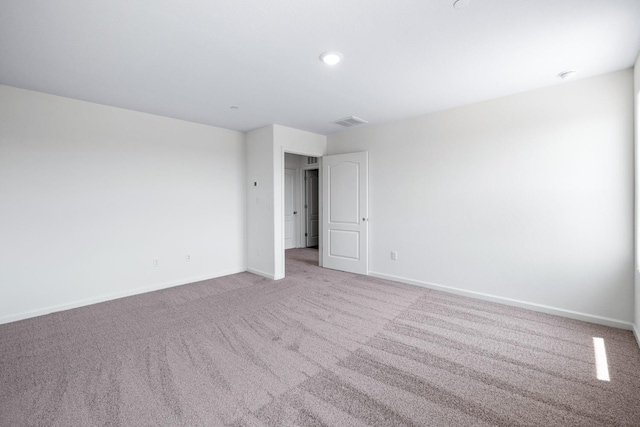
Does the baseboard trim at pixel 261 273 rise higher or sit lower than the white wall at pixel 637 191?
lower

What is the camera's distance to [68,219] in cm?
338

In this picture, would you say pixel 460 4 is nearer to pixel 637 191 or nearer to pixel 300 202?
pixel 637 191

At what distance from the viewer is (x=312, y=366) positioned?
2205mm

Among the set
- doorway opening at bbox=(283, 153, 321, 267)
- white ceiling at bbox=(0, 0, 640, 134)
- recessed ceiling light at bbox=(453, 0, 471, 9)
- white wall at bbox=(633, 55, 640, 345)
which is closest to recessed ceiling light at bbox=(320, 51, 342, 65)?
white ceiling at bbox=(0, 0, 640, 134)

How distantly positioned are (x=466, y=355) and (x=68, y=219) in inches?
171

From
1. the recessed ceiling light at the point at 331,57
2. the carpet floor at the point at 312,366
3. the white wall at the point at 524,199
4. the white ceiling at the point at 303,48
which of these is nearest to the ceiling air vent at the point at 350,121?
the white wall at the point at 524,199

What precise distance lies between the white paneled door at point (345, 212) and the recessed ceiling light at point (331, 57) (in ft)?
7.72

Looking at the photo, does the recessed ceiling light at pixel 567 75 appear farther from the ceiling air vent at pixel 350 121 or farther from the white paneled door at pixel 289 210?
the white paneled door at pixel 289 210

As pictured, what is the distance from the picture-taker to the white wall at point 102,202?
3086 mm

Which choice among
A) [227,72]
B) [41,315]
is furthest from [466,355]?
[41,315]

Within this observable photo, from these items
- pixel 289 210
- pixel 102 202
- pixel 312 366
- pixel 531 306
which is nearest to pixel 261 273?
pixel 102 202

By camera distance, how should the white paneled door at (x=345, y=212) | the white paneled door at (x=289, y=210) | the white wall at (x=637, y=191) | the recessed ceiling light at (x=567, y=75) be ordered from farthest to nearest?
the white paneled door at (x=289, y=210) < the white paneled door at (x=345, y=212) < the recessed ceiling light at (x=567, y=75) < the white wall at (x=637, y=191)

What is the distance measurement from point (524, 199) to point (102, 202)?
501cm

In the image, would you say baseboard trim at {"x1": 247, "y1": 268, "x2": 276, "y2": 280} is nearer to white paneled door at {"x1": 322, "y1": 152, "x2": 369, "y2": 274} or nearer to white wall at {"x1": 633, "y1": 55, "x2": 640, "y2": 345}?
white paneled door at {"x1": 322, "y1": 152, "x2": 369, "y2": 274}
